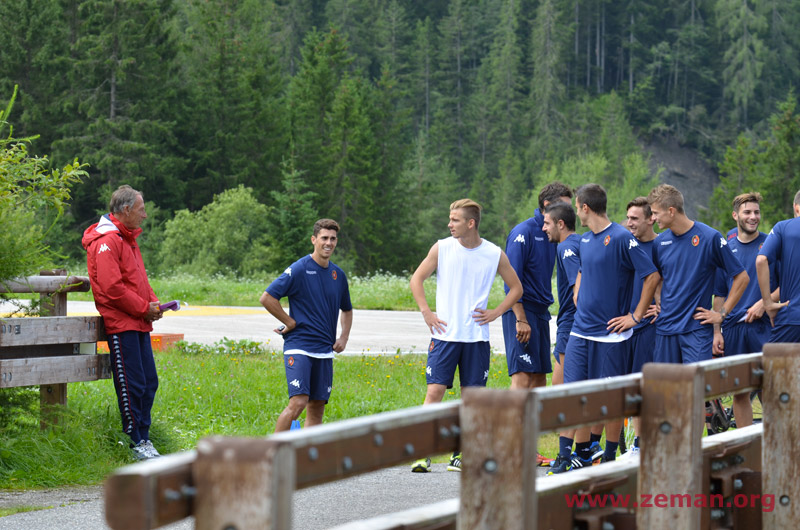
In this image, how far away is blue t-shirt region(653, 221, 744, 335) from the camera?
816cm

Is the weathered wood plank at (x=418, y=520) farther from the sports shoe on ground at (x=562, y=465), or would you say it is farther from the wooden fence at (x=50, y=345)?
the wooden fence at (x=50, y=345)

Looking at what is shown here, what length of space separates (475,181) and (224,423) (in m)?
81.7

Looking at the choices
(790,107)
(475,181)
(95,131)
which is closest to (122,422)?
(95,131)

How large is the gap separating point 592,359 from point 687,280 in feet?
3.19

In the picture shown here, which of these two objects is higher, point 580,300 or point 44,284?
point 44,284

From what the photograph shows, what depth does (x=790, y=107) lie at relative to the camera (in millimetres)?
71000

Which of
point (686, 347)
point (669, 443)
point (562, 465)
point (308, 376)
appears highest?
point (686, 347)

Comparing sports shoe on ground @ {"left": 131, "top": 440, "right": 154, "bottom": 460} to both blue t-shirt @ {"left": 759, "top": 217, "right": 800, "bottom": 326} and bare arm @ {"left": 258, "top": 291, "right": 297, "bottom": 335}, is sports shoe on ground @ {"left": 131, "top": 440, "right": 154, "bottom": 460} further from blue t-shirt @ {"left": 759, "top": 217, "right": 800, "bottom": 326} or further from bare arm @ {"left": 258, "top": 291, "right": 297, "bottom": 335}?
blue t-shirt @ {"left": 759, "top": 217, "right": 800, "bottom": 326}

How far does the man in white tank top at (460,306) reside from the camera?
8.38 m

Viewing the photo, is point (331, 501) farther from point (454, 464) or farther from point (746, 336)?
point (746, 336)

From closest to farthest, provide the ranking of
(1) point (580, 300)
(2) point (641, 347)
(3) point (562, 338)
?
(1) point (580, 300) < (2) point (641, 347) < (3) point (562, 338)

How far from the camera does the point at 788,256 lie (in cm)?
896

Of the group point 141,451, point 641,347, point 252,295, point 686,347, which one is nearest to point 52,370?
point 141,451

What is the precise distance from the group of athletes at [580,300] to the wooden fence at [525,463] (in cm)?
A: 292
